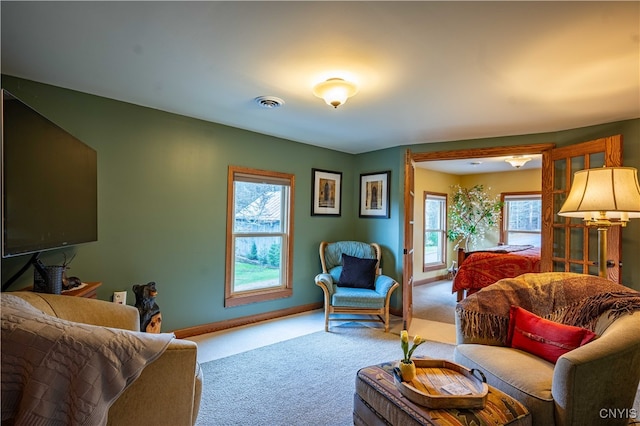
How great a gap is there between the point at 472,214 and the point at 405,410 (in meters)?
6.08

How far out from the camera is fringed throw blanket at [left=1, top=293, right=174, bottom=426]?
1021 millimetres

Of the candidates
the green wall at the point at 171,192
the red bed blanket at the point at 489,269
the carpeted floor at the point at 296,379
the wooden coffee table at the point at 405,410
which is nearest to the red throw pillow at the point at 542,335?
the wooden coffee table at the point at 405,410

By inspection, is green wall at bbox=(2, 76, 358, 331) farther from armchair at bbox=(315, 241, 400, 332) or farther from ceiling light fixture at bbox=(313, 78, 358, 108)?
ceiling light fixture at bbox=(313, 78, 358, 108)

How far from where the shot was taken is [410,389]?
157 centimetres

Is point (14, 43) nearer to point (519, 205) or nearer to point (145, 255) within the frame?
point (145, 255)

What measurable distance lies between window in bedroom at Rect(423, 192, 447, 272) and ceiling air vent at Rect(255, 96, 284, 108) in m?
4.69

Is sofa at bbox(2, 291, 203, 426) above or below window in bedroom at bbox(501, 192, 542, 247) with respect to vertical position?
below

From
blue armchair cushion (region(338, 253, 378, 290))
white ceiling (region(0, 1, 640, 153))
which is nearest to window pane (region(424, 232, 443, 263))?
blue armchair cushion (region(338, 253, 378, 290))

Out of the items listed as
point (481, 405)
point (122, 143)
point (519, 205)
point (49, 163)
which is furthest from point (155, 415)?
point (519, 205)

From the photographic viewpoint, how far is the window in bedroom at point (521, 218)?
6.55 meters

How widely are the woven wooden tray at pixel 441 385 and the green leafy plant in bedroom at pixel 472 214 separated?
212 inches

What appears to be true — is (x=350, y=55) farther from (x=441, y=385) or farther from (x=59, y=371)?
(x=59, y=371)

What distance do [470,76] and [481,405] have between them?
2.07m

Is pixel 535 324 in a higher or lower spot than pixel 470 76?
lower
